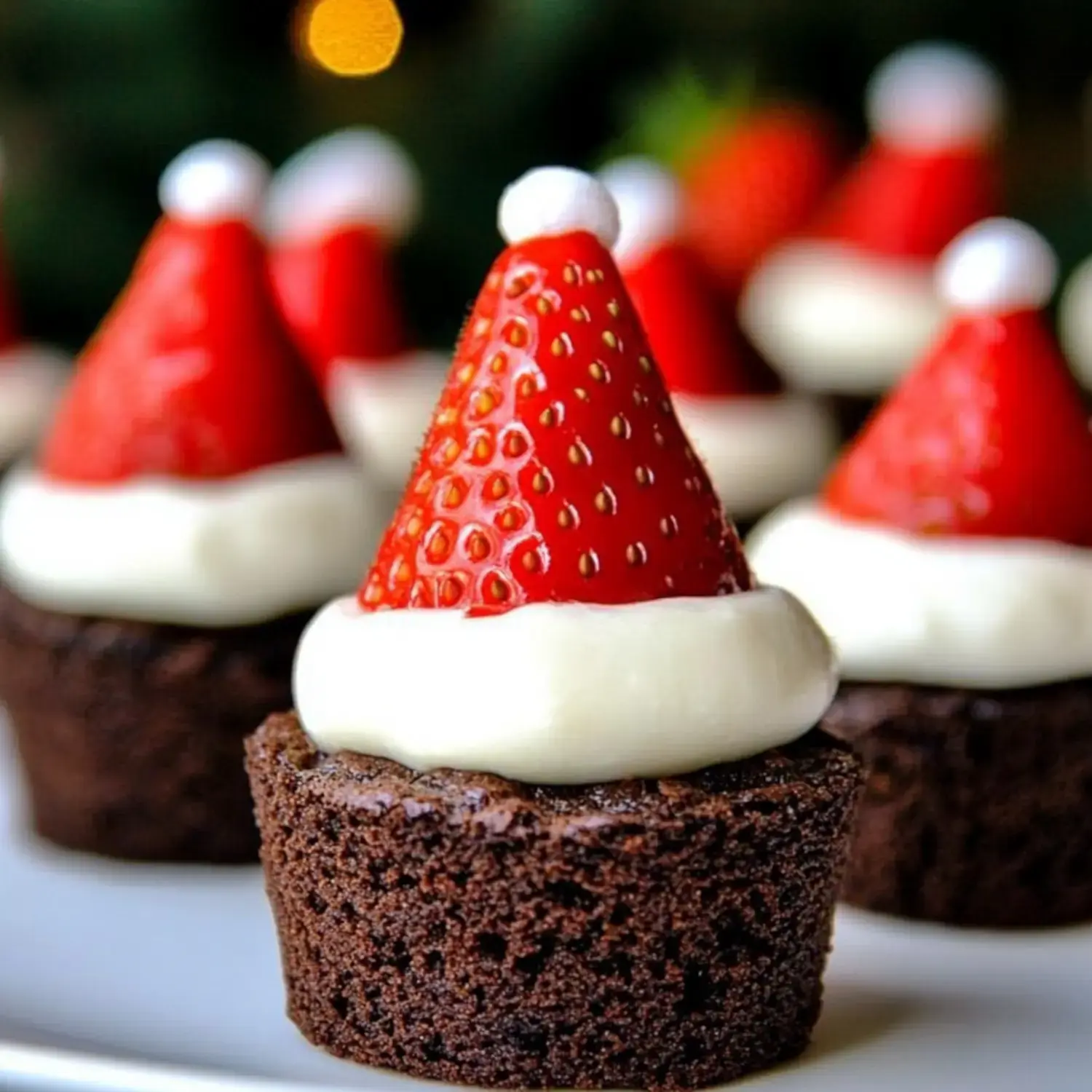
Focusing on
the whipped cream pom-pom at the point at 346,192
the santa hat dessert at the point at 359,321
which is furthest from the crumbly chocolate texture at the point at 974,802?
the whipped cream pom-pom at the point at 346,192

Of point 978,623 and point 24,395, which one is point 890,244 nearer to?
point 24,395

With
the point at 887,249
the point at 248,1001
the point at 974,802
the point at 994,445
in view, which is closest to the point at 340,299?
the point at 887,249

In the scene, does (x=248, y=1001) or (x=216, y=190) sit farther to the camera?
(x=216, y=190)

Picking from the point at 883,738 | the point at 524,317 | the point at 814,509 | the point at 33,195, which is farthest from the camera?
the point at 33,195

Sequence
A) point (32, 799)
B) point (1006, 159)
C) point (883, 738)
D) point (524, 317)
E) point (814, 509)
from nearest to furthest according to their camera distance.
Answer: point (524, 317) < point (883, 738) < point (814, 509) < point (32, 799) < point (1006, 159)

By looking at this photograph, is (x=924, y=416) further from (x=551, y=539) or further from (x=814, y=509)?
(x=551, y=539)

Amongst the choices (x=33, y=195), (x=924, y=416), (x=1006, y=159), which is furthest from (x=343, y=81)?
(x=924, y=416)

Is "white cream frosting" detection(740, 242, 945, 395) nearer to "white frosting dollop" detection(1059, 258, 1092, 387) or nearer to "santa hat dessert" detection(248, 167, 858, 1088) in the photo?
"white frosting dollop" detection(1059, 258, 1092, 387)
